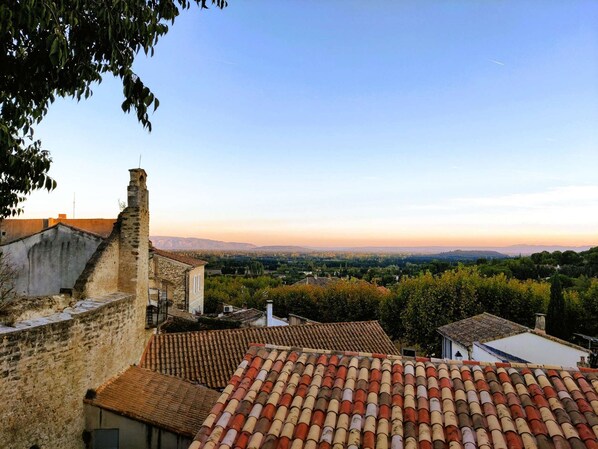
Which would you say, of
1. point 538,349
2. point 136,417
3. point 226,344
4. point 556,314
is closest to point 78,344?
point 136,417

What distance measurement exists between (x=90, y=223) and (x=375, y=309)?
2784 centimetres

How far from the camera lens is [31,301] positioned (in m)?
7.14

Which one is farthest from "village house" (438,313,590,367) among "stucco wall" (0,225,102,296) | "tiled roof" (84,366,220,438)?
"stucco wall" (0,225,102,296)

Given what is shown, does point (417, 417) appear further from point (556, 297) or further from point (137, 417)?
point (556, 297)

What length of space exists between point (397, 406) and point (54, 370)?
589cm

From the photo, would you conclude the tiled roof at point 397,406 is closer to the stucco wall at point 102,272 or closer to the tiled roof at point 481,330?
the stucco wall at point 102,272

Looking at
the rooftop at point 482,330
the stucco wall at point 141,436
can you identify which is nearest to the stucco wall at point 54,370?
the stucco wall at point 141,436

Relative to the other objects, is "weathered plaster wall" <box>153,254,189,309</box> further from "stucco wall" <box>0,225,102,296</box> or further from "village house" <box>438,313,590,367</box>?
"village house" <box>438,313,590,367</box>

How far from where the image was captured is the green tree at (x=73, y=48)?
4.01 metres

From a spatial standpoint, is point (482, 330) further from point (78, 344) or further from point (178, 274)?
point (78, 344)

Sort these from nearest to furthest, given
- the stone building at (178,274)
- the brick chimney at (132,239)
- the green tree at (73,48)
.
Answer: the green tree at (73,48) → the brick chimney at (132,239) → the stone building at (178,274)

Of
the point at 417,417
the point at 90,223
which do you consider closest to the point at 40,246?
the point at 90,223

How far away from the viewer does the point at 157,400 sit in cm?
945

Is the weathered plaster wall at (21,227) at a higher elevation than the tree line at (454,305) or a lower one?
higher
